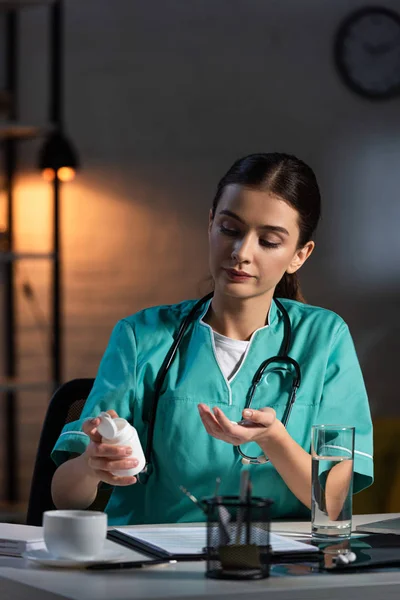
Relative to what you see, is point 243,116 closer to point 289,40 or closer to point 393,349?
point 289,40

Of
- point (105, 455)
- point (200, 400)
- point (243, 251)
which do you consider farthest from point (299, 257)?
point (105, 455)

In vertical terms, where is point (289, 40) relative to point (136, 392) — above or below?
above

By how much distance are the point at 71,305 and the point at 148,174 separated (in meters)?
0.64

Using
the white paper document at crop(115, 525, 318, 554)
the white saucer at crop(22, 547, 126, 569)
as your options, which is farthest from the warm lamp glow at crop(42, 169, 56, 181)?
the white saucer at crop(22, 547, 126, 569)

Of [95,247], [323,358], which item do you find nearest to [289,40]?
[95,247]

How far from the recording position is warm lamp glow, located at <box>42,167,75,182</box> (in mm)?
3918

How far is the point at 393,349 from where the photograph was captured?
15.7 ft

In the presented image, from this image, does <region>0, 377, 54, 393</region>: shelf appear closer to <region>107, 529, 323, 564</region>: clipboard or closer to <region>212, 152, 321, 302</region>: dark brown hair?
<region>212, 152, 321, 302</region>: dark brown hair

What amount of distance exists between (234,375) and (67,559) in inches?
25.6

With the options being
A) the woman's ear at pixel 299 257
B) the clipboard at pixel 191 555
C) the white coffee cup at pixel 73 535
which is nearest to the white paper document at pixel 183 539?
the clipboard at pixel 191 555

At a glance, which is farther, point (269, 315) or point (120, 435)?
point (269, 315)

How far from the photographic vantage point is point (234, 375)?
184cm

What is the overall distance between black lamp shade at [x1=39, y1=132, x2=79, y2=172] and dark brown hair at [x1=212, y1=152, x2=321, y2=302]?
2.03m

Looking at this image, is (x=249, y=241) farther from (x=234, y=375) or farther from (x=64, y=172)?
(x=64, y=172)
